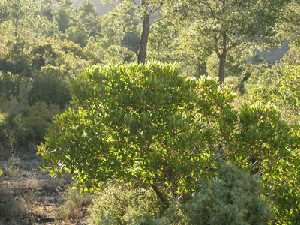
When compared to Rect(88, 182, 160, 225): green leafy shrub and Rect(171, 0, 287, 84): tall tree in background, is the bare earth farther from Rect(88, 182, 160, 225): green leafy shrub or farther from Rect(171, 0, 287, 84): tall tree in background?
Rect(171, 0, 287, 84): tall tree in background

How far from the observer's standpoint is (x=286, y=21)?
1160 inches

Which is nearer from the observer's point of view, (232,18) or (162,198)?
(162,198)

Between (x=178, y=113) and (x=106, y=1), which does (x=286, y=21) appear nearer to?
(x=106, y=1)

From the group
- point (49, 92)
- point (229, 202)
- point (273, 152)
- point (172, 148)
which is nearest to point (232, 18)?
point (49, 92)

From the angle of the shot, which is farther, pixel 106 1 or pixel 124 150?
pixel 106 1

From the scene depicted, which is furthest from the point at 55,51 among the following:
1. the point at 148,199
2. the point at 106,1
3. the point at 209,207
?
the point at 209,207

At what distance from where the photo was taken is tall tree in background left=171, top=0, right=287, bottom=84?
25.0 metres

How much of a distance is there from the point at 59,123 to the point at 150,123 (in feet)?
7.99

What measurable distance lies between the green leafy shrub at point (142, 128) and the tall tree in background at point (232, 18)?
13.5 metres

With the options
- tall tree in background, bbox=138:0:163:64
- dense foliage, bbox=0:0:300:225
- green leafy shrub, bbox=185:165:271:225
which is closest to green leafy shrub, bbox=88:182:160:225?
dense foliage, bbox=0:0:300:225

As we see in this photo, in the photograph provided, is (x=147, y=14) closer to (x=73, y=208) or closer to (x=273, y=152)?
(x=73, y=208)

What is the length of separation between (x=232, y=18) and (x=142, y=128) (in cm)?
1495

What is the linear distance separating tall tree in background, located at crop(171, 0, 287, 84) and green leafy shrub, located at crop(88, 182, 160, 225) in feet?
44.3

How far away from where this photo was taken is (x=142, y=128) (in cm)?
1144
